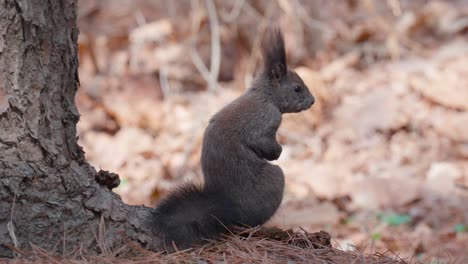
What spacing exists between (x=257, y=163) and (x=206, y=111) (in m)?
4.17

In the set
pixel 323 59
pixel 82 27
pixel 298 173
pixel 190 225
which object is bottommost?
pixel 190 225

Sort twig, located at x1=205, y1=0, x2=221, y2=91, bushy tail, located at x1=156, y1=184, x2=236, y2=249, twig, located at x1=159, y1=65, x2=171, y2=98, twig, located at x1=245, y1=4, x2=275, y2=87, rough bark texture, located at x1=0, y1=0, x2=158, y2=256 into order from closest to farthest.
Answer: rough bark texture, located at x1=0, y1=0, x2=158, y2=256 < bushy tail, located at x1=156, y1=184, x2=236, y2=249 < twig, located at x1=205, y1=0, x2=221, y2=91 < twig, located at x1=245, y1=4, x2=275, y2=87 < twig, located at x1=159, y1=65, x2=171, y2=98

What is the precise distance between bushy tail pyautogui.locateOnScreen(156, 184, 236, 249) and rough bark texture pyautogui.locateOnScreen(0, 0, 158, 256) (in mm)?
134

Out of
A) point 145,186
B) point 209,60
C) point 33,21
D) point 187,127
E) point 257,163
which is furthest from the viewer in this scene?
point 209,60

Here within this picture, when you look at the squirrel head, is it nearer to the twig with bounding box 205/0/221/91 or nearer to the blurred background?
the blurred background

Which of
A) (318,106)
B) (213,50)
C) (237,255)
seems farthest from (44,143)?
(213,50)

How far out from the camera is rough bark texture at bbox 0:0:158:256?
260cm

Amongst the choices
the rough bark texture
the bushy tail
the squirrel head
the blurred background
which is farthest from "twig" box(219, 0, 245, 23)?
the rough bark texture

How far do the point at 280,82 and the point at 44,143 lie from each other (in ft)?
5.22

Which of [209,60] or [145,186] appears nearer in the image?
[145,186]

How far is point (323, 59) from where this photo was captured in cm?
892

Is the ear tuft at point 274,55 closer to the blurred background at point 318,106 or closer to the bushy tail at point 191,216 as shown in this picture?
the bushy tail at point 191,216

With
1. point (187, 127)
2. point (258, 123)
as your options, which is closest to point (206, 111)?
point (187, 127)

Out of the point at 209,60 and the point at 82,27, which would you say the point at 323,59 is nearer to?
the point at 209,60
